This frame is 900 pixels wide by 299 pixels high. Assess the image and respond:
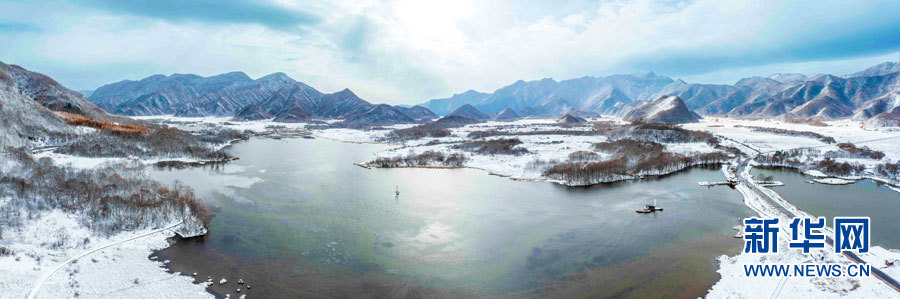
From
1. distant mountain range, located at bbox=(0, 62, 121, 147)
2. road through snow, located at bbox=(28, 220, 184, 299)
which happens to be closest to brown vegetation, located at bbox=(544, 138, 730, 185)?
road through snow, located at bbox=(28, 220, 184, 299)

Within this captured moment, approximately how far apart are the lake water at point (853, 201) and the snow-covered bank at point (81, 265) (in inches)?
2109

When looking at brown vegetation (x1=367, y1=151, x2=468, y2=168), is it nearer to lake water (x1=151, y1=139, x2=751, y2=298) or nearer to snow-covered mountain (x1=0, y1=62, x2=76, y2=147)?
lake water (x1=151, y1=139, x2=751, y2=298)

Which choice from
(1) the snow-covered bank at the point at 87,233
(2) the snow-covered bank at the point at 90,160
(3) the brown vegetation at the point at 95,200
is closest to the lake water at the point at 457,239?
(1) the snow-covered bank at the point at 87,233

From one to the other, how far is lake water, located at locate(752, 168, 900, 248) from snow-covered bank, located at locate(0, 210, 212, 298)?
5358cm

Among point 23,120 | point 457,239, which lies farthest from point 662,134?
point 23,120

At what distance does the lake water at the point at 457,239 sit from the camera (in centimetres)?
2517

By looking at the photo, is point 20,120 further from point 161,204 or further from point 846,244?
point 846,244

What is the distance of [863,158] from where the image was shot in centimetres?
7650

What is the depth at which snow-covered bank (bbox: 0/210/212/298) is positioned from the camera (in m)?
21.2

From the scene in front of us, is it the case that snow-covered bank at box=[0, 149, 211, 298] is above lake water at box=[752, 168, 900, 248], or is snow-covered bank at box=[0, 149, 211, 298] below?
above

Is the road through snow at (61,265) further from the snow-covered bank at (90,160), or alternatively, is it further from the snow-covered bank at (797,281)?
the snow-covered bank at (797,281)

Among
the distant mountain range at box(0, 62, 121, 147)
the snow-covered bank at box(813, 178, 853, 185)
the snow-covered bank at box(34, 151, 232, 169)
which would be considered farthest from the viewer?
the distant mountain range at box(0, 62, 121, 147)

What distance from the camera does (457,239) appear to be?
1312 inches

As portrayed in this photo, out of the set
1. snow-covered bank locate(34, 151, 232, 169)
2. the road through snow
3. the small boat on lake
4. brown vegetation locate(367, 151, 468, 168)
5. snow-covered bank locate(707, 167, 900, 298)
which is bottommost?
snow-covered bank locate(707, 167, 900, 298)
